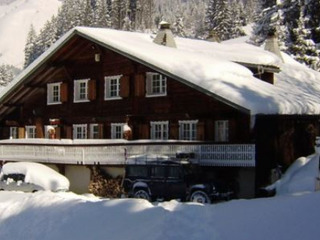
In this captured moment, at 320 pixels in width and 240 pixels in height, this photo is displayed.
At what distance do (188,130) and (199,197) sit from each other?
5887 millimetres

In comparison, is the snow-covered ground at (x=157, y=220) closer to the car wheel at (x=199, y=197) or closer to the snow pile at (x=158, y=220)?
the snow pile at (x=158, y=220)

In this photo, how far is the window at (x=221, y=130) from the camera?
25859 mm

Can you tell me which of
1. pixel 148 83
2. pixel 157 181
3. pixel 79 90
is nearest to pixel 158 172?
pixel 157 181

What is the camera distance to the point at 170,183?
74.3 feet

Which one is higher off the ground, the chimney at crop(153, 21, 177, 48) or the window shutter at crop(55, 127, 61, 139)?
the chimney at crop(153, 21, 177, 48)

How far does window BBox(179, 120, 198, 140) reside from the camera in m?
26.9

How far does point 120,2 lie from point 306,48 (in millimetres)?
85105

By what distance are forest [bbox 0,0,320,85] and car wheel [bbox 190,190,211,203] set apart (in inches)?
781

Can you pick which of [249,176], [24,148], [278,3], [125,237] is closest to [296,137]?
[249,176]

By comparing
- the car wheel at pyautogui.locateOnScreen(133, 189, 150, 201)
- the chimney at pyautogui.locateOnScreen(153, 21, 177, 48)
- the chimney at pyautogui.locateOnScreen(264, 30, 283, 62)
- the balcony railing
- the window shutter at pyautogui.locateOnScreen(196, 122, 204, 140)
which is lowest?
the car wheel at pyautogui.locateOnScreen(133, 189, 150, 201)

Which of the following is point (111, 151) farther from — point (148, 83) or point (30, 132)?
point (30, 132)

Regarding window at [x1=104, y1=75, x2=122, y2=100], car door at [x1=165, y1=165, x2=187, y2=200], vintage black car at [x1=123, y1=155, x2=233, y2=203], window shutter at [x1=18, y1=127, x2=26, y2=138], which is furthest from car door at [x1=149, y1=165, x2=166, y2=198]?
window shutter at [x1=18, y1=127, x2=26, y2=138]

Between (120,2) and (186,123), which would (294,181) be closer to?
(186,123)

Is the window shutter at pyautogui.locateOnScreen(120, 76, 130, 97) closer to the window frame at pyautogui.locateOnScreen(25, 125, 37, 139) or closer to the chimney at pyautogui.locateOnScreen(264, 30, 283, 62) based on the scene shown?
the window frame at pyautogui.locateOnScreen(25, 125, 37, 139)
